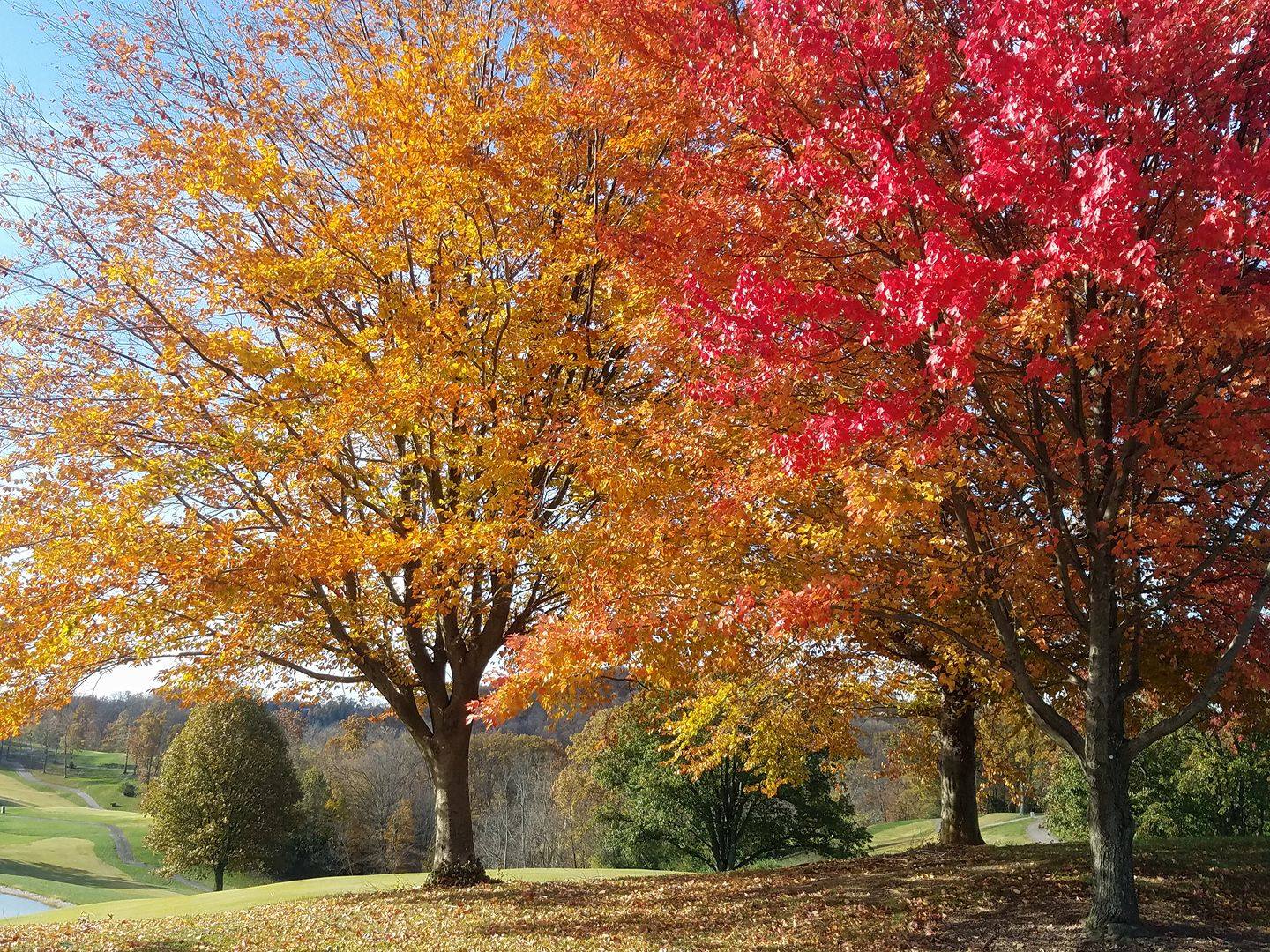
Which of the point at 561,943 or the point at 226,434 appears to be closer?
the point at 561,943

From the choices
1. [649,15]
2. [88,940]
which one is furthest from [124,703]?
[649,15]

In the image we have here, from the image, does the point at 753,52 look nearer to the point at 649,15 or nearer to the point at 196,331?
the point at 649,15

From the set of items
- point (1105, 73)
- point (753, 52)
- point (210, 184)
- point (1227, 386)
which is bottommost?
point (1227, 386)

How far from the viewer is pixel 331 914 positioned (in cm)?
1178

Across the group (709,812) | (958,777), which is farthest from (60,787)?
(958,777)

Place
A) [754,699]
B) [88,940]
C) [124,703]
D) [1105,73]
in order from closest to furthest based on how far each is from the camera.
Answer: [1105,73]
[88,940]
[754,699]
[124,703]

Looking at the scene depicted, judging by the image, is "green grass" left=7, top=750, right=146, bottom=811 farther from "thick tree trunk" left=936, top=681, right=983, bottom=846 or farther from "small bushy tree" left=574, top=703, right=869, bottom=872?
"thick tree trunk" left=936, top=681, right=983, bottom=846

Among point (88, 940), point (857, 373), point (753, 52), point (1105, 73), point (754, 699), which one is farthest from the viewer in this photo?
point (754, 699)

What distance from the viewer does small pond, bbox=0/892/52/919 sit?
118 feet

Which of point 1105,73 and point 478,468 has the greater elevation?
point 1105,73

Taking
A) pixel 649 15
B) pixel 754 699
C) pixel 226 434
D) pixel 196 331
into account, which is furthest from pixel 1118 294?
pixel 196 331

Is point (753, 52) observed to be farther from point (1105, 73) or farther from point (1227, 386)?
point (1227, 386)

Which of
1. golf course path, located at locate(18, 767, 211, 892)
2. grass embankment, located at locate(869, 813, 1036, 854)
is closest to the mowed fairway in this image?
golf course path, located at locate(18, 767, 211, 892)

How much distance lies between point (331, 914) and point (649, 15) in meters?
12.7
